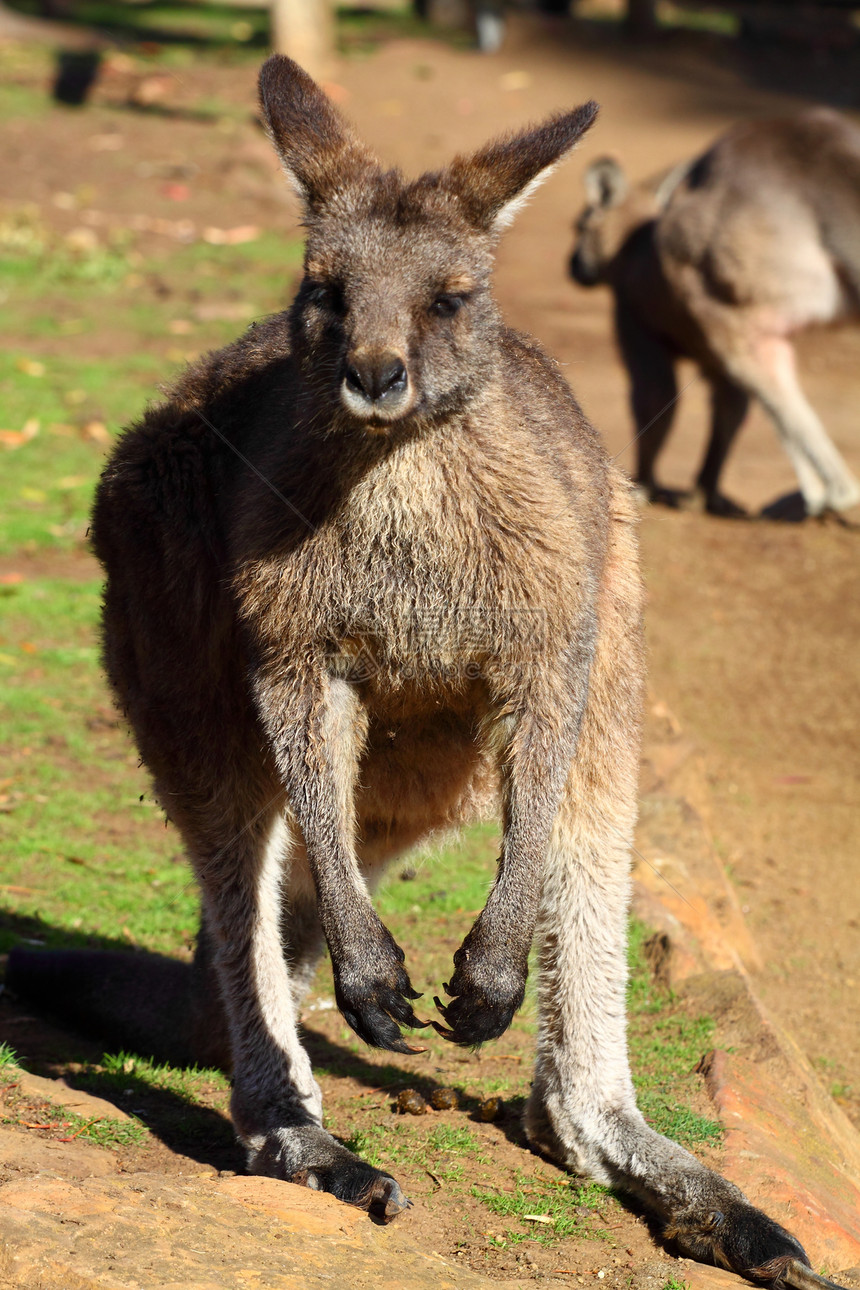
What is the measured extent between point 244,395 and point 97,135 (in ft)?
44.4

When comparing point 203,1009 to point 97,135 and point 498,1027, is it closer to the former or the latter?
point 498,1027

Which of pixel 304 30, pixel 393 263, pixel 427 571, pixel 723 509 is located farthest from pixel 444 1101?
pixel 304 30

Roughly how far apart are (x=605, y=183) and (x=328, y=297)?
7.41 metres

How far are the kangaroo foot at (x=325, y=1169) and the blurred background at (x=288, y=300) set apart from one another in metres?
1.53

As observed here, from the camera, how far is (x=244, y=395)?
3428mm

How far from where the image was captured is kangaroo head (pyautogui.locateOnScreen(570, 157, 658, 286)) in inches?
380

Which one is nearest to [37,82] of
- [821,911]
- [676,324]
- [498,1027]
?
[676,324]

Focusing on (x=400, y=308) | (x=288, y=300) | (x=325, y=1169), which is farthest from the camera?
(x=288, y=300)

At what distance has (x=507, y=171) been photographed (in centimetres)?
290

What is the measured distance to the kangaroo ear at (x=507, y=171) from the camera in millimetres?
2895

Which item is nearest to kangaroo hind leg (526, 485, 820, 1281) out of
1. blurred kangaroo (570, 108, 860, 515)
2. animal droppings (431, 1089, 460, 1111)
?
animal droppings (431, 1089, 460, 1111)

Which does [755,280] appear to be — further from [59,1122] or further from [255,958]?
[59,1122]

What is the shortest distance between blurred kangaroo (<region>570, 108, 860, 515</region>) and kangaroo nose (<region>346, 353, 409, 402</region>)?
6224mm

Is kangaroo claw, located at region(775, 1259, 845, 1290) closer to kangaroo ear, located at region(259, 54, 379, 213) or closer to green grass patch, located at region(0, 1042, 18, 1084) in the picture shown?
green grass patch, located at region(0, 1042, 18, 1084)
